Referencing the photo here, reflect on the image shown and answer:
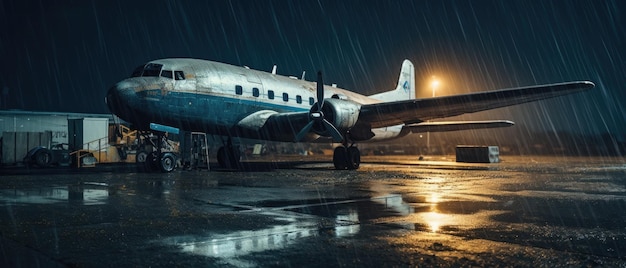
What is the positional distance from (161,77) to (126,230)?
13341 millimetres

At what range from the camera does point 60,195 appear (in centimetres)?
1140

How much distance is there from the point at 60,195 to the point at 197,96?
29.9 ft

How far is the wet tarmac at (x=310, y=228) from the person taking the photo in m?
5.25

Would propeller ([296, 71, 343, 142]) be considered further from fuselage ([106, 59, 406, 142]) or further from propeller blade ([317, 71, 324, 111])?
fuselage ([106, 59, 406, 142])

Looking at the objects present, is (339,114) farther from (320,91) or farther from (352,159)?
(352,159)

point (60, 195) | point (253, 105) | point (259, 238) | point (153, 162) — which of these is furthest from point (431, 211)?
point (153, 162)

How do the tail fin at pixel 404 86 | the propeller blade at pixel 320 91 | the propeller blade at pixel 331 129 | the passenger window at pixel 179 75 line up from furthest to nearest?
the tail fin at pixel 404 86
the propeller blade at pixel 320 91
the propeller blade at pixel 331 129
the passenger window at pixel 179 75

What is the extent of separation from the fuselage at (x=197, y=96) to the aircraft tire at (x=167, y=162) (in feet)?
4.10

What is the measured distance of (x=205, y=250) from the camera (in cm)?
565

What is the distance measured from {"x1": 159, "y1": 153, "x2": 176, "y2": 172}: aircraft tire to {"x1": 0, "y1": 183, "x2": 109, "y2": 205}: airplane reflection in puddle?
20.3 ft

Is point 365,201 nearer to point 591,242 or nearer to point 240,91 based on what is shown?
point 591,242

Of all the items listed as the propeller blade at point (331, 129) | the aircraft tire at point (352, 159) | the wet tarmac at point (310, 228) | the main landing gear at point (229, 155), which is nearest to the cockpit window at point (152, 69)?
the main landing gear at point (229, 155)

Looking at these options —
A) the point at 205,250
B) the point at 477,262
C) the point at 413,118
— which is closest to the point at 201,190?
the point at 205,250

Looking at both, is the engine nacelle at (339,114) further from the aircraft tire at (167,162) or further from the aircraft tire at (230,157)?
the aircraft tire at (167,162)
